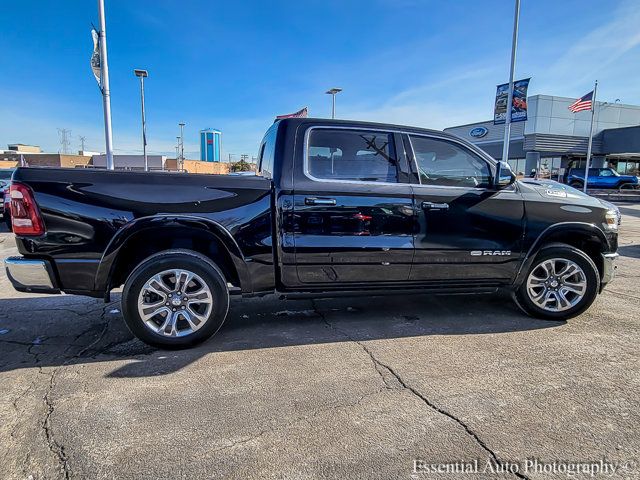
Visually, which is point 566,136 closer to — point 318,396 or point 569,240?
point 569,240

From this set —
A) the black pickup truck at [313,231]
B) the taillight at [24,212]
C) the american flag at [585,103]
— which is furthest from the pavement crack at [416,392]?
the american flag at [585,103]

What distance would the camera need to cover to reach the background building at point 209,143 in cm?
5738

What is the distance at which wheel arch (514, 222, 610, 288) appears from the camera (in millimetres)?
4180

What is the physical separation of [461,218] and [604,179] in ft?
108

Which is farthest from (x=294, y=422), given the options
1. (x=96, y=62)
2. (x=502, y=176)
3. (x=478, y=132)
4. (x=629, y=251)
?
(x=478, y=132)

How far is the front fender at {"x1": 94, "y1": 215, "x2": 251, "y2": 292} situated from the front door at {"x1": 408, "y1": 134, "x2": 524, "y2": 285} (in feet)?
5.82

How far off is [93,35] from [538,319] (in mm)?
11428

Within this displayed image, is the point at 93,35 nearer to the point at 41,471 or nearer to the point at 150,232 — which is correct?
the point at 150,232

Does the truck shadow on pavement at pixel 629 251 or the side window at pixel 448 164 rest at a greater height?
the side window at pixel 448 164

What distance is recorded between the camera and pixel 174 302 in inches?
137

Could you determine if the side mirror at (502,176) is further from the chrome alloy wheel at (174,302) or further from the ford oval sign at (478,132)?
the ford oval sign at (478,132)

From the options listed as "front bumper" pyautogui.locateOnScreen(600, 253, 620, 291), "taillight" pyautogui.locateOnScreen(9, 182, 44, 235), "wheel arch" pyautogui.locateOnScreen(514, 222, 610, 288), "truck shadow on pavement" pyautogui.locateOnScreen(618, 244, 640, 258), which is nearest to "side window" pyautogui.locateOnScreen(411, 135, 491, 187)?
"wheel arch" pyautogui.locateOnScreen(514, 222, 610, 288)

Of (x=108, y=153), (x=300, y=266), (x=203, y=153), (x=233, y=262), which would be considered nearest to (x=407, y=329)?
(x=300, y=266)

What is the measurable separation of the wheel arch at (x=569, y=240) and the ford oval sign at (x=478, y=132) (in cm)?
3880
